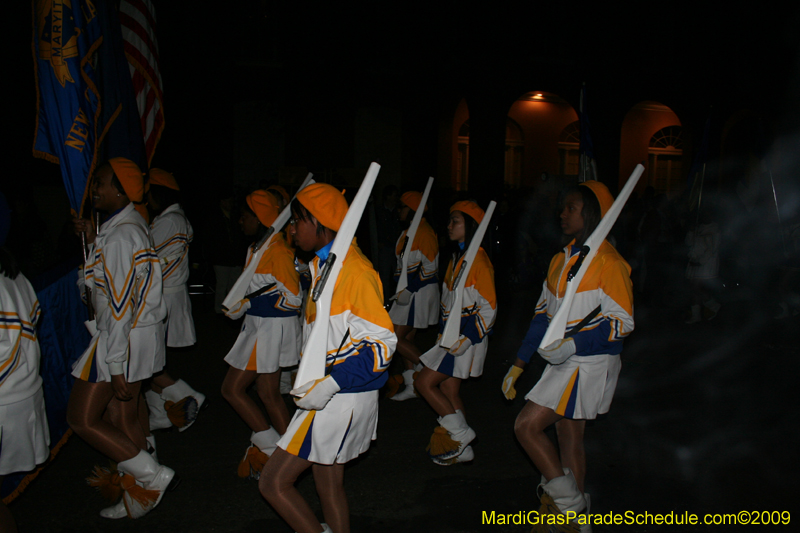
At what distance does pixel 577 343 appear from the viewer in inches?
132

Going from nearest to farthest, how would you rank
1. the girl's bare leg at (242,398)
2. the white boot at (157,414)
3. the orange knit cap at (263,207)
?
the girl's bare leg at (242,398), the orange knit cap at (263,207), the white boot at (157,414)

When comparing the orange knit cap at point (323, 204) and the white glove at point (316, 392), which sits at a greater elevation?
the orange knit cap at point (323, 204)

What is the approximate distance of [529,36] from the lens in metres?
19.0

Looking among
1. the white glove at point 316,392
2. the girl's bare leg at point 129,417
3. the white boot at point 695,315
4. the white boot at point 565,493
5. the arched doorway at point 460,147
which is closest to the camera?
the white glove at point 316,392

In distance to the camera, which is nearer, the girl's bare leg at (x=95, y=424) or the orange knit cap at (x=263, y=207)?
the girl's bare leg at (x=95, y=424)

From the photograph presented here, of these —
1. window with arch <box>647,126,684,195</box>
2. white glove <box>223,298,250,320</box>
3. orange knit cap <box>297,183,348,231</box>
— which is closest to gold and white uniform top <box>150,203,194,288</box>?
white glove <box>223,298,250,320</box>

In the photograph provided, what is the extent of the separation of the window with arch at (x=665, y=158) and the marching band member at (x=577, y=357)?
67.7 ft

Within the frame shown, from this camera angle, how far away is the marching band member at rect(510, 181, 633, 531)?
3361 millimetres

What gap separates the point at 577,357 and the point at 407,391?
120 inches

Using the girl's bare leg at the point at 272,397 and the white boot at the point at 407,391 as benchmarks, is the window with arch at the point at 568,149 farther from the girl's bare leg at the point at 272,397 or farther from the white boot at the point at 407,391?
the girl's bare leg at the point at 272,397

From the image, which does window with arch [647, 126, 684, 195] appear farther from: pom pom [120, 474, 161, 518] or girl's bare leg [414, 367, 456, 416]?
pom pom [120, 474, 161, 518]

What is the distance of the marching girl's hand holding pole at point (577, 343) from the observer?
3357 mm

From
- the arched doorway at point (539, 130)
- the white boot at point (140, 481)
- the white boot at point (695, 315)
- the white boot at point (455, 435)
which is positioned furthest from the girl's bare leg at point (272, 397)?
the arched doorway at point (539, 130)

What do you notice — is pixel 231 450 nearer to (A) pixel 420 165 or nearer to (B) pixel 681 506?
(B) pixel 681 506
